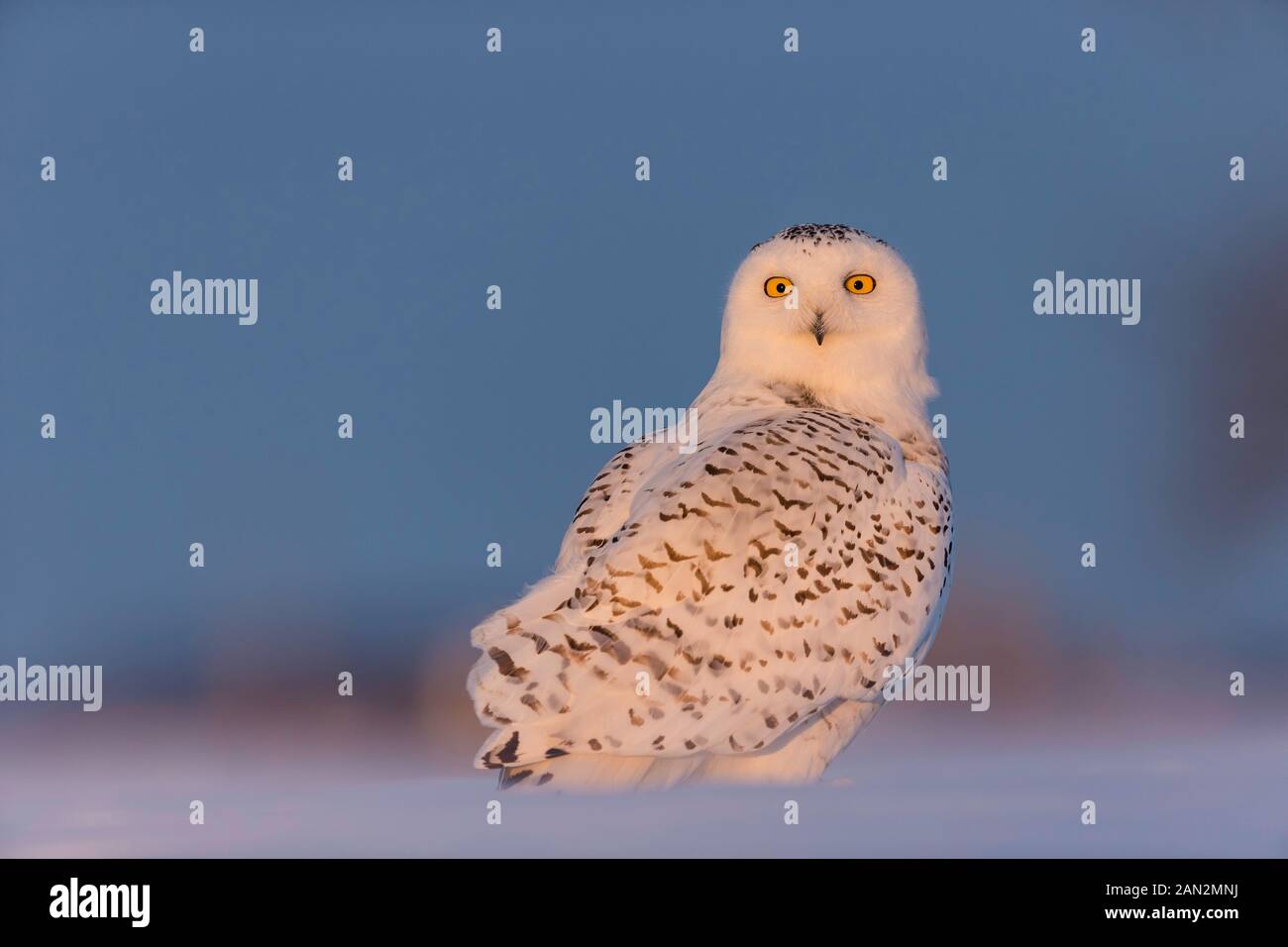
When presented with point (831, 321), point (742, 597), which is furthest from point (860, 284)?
point (742, 597)

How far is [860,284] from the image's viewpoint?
4.92 m

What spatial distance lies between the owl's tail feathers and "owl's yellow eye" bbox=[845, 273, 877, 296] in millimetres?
1396

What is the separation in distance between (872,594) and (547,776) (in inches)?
37.1

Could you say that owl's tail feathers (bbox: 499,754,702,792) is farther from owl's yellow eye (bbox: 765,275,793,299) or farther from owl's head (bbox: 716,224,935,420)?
owl's yellow eye (bbox: 765,275,793,299)

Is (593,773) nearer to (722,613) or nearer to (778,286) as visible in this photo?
(722,613)

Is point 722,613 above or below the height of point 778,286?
below

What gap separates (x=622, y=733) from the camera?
4.27m

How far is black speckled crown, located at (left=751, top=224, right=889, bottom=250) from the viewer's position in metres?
4.85

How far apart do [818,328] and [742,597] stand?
92cm

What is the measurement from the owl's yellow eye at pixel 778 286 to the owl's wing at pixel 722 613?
1.48 feet

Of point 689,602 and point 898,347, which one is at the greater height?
point 898,347

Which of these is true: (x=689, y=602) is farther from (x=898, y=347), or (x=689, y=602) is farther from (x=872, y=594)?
(x=898, y=347)

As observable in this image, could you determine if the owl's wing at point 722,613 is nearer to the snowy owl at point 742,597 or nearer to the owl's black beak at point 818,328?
the snowy owl at point 742,597
